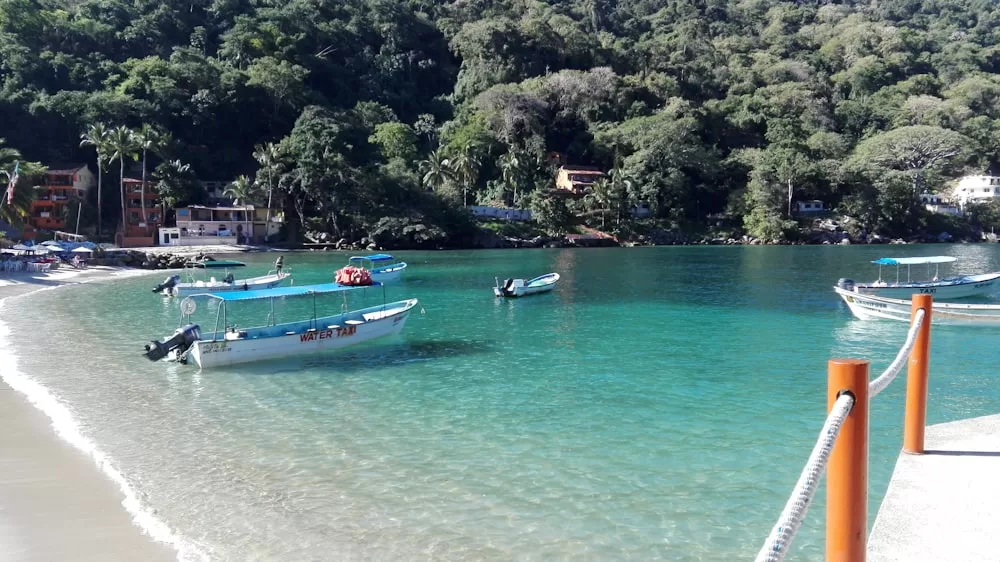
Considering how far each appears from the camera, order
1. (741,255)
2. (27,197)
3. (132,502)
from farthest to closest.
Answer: (741,255), (27,197), (132,502)

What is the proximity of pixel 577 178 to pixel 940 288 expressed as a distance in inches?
2982

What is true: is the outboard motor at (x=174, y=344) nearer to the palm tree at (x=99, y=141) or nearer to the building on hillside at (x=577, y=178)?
the palm tree at (x=99, y=141)

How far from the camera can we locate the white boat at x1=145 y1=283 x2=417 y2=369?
70.7 ft

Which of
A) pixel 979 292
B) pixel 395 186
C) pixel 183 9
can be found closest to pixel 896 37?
pixel 395 186

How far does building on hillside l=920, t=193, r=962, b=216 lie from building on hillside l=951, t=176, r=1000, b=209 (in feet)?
4.15

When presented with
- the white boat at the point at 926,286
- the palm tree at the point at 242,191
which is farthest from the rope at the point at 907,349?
the palm tree at the point at 242,191

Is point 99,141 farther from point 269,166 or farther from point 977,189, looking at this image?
point 977,189

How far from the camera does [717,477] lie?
11898 millimetres

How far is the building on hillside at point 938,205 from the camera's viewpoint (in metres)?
114

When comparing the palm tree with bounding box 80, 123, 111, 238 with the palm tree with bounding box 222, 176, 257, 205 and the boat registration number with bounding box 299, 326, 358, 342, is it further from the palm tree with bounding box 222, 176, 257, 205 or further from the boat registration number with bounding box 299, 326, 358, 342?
the boat registration number with bounding box 299, 326, 358, 342

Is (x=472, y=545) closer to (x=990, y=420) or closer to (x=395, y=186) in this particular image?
(x=990, y=420)

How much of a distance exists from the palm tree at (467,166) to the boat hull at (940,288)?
231ft

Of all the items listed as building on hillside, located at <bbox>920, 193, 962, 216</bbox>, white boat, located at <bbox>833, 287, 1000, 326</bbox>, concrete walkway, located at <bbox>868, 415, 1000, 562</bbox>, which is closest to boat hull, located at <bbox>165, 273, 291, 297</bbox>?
white boat, located at <bbox>833, 287, 1000, 326</bbox>

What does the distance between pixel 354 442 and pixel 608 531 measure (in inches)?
246
